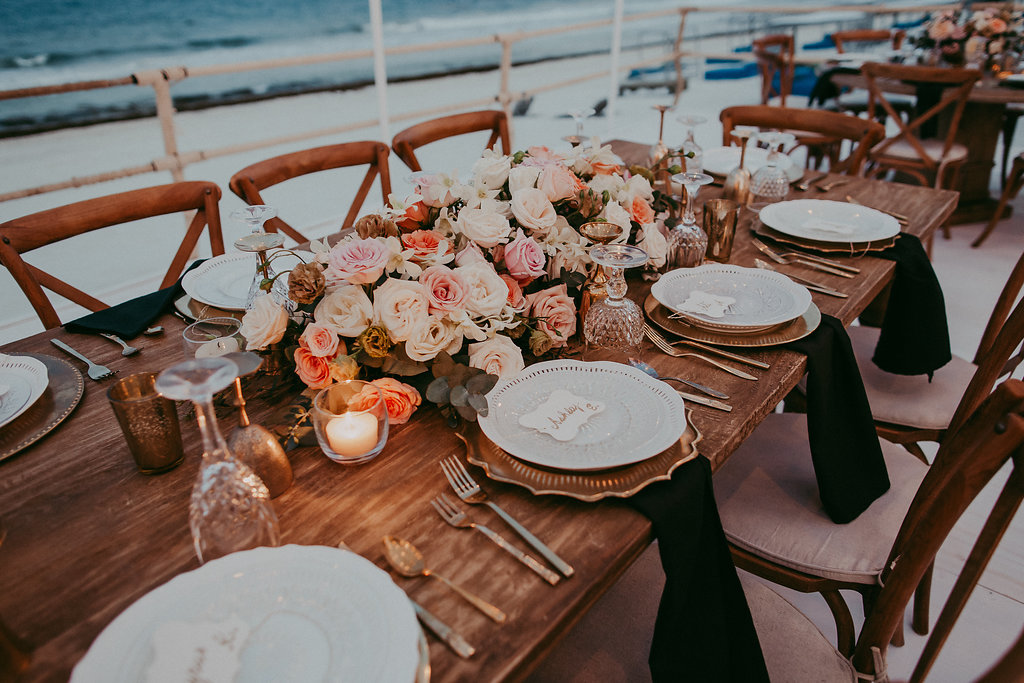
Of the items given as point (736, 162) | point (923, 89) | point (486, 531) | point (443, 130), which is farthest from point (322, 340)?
point (923, 89)

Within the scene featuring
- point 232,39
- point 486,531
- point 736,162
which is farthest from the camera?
point 232,39

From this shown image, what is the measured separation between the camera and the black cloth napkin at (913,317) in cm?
149

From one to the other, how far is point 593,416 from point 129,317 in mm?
952

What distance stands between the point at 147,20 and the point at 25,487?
2064 centimetres

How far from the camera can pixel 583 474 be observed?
2.67 feet

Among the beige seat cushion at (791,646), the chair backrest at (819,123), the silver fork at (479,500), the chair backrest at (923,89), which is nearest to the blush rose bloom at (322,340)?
the silver fork at (479,500)

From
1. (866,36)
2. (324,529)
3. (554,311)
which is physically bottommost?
(324,529)

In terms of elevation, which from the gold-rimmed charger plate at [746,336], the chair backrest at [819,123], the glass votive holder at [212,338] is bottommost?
the gold-rimmed charger plate at [746,336]

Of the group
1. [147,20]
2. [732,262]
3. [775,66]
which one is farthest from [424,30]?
[732,262]

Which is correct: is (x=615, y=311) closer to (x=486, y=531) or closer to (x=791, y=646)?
(x=486, y=531)

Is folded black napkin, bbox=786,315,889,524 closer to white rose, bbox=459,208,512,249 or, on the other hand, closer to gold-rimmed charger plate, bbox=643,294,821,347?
gold-rimmed charger plate, bbox=643,294,821,347

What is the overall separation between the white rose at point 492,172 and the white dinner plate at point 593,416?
361 millimetres

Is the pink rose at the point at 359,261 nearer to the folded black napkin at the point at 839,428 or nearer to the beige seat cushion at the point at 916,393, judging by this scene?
the folded black napkin at the point at 839,428

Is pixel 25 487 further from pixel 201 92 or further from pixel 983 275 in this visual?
pixel 201 92
